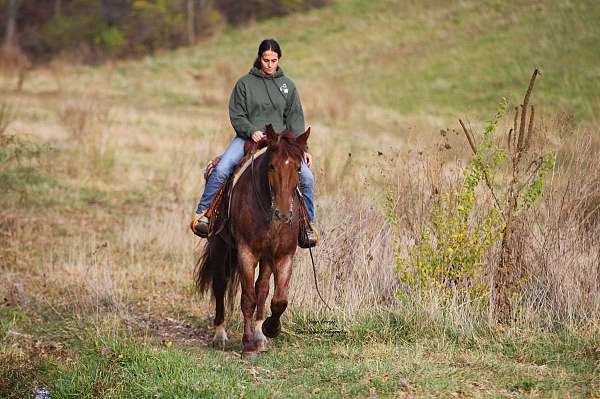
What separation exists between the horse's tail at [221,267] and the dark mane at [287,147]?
1.94m

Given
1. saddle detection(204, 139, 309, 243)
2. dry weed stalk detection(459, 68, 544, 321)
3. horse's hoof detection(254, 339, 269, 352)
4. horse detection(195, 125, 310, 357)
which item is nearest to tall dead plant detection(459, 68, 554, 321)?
dry weed stalk detection(459, 68, 544, 321)

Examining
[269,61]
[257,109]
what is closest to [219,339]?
[257,109]

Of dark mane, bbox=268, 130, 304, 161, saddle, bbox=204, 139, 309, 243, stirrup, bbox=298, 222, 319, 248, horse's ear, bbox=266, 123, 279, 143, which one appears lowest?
stirrup, bbox=298, 222, 319, 248

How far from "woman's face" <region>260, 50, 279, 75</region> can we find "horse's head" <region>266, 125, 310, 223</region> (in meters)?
1.25

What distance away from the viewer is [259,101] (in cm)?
818

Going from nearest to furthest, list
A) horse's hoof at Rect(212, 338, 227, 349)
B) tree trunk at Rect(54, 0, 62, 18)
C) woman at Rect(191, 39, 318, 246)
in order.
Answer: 1. woman at Rect(191, 39, 318, 246)
2. horse's hoof at Rect(212, 338, 227, 349)
3. tree trunk at Rect(54, 0, 62, 18)

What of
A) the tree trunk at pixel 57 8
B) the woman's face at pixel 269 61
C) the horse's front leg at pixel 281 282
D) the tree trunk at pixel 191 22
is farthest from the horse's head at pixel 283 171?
the tree trunk at pixel 57 8

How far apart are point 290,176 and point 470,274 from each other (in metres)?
2.69

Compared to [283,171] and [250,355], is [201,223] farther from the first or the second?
[283,171]

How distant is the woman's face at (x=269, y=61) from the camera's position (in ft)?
26.5

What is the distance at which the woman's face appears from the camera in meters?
8.08

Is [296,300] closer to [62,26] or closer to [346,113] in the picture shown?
[346,113]

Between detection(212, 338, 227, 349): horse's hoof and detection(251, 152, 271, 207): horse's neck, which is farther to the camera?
detection(212, 338, 227, 349): horse's hoof

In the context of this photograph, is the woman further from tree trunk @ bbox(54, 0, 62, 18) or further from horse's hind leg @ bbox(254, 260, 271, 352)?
tree trunk @ bbox(54, 0, 62, 18)
